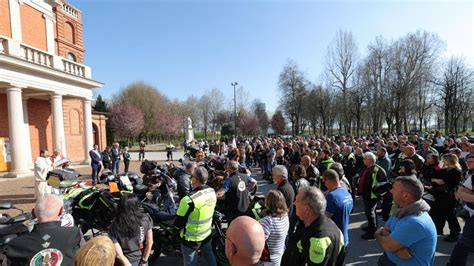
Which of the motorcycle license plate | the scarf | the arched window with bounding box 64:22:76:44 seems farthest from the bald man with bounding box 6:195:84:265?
the arched window with bounding box 64:22:76:44

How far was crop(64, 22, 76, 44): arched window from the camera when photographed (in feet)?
78.3

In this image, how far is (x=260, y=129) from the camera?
59062 millimetres

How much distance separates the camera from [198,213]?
11.3 ft

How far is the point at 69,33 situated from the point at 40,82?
381 inches

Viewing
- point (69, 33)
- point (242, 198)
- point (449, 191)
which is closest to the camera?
point (242, 198)

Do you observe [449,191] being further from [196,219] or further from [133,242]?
[133,242]

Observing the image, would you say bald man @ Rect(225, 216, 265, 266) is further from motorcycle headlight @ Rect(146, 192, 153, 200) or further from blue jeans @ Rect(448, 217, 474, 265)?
motorcycle headlight @ Rect(146, 192, 153, 200)

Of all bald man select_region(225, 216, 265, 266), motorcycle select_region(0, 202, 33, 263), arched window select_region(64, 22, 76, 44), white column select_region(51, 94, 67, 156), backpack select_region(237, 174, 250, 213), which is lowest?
motorcycle select_region(0, 202, 33, 263)

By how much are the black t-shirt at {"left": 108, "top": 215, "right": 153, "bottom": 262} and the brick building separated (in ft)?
52.8

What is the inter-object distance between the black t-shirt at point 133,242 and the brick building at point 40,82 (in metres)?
16.1

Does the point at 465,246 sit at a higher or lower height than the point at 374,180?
lower

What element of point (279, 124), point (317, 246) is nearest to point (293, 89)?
point (279, 124)

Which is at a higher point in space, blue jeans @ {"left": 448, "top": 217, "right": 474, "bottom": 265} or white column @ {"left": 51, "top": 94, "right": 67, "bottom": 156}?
white column @ {"left": 51, "top": 94, "right": 67, "bottom": 156}

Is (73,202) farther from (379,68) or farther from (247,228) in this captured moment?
(379,68)
